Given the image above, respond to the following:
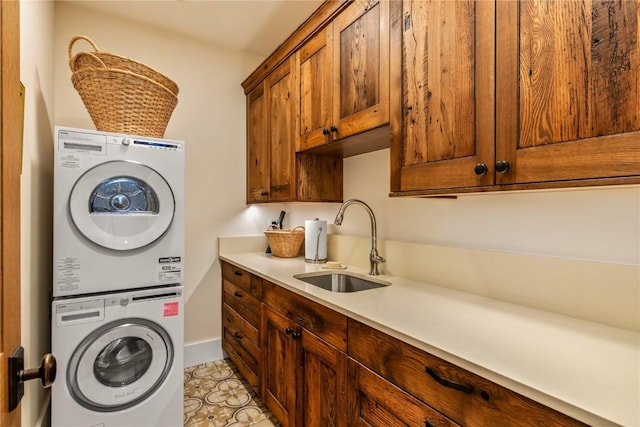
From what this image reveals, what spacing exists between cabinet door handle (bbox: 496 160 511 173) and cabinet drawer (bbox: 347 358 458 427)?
73 cm

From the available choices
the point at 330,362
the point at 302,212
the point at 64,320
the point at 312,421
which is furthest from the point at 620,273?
the point at 64,320

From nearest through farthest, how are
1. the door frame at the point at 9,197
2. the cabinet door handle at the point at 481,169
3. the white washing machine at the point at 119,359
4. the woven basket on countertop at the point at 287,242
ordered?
the door frame at the point at 9,197, the cabinet door handle at the point at 481,169, the white washing machine at the point at 119,359, the woven basket on countertop at the point at 287,242

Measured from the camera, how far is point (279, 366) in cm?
164

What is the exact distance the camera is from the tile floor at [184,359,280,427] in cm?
180

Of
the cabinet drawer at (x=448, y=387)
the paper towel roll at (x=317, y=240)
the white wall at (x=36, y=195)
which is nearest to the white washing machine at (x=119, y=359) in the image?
the white wall at (x=36, y=195)

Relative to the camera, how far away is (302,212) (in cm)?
267

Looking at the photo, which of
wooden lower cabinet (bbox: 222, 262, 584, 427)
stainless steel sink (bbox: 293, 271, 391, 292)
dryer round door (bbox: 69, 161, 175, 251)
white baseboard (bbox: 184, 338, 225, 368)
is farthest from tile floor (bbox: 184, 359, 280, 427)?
dryer round door (bbox: 69, 161, 175, 251)

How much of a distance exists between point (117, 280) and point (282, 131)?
136 centimetres

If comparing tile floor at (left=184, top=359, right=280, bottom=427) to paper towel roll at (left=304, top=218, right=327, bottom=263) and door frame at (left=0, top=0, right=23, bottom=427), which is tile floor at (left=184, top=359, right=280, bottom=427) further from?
door frame at (left=0, top=0, right=23, bottom=427)

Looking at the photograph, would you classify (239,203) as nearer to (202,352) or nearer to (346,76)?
(202,352)

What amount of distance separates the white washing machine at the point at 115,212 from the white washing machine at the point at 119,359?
95 millimetres

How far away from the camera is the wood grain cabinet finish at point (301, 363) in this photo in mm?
1208

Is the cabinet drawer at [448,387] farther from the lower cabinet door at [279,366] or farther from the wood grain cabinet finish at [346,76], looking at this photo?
the wood grain cabinet finish at [346,76]

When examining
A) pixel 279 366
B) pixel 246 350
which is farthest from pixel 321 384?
pixel 246 350
